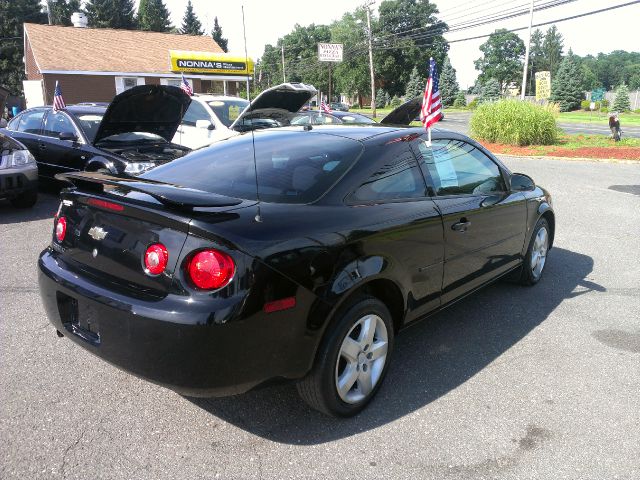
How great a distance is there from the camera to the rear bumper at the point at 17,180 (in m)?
7.30

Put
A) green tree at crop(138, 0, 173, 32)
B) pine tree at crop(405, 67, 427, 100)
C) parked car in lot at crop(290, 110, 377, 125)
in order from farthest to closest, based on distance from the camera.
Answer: green tree at crop(138, 0, 173, 32)
pine tree at crop(405, 67, 427, 100)
parked car in lot at crop(290, 110, 377, 125)

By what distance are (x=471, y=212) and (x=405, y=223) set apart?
85cm

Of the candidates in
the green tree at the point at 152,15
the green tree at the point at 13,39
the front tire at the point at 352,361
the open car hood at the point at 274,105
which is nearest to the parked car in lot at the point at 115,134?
the open car hood at the point at 274,105

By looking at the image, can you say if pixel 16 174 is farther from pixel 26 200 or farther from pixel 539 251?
pixel 539 251

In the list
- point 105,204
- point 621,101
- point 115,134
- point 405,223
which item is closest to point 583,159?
point 115,134

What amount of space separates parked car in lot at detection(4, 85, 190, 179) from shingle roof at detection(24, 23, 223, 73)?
89.1ft

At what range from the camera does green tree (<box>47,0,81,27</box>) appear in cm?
6244

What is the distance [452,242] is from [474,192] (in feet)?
1.94

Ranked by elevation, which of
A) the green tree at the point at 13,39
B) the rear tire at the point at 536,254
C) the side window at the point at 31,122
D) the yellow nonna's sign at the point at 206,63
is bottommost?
the rear tire at the point at 536,254

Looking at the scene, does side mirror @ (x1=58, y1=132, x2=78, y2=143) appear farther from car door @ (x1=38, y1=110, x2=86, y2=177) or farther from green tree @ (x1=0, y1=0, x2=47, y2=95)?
green tree @ (x1=0, y1=0, x2=47, y2=95)

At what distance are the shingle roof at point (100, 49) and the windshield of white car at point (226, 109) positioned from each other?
85.9 ft

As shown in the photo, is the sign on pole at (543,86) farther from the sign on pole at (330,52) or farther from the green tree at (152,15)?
the green tree at (152,15)

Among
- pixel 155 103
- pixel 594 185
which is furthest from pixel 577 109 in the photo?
pixel 155 103

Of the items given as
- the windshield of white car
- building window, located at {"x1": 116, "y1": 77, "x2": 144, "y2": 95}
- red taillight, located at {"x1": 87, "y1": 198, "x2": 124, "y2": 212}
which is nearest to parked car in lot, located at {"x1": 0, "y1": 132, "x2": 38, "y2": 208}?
the windshield of white car
